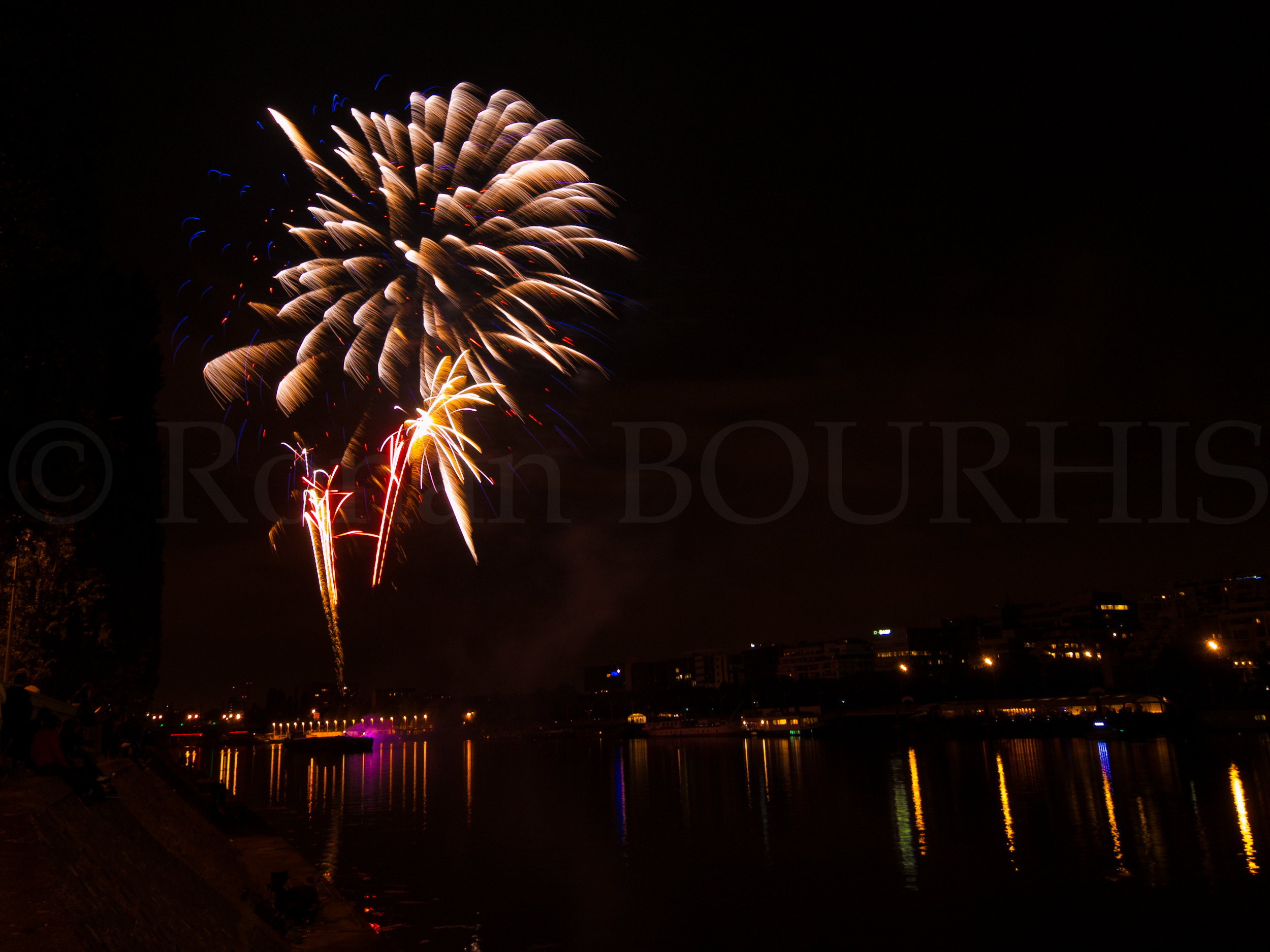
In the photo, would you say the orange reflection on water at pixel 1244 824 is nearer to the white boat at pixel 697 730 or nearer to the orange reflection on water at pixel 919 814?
the orange reflection on water at pixel 919 814

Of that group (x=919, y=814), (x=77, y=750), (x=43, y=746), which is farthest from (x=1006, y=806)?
(x=43, y=746)

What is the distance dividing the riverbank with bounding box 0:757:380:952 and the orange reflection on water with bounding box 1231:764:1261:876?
18.2 metres

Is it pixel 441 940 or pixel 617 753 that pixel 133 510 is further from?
pixel 617 753

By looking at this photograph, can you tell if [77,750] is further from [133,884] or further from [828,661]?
[828,661]

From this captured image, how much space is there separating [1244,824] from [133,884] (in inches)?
1061

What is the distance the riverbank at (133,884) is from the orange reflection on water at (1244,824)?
1825 centimetres

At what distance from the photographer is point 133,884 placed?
912 cm

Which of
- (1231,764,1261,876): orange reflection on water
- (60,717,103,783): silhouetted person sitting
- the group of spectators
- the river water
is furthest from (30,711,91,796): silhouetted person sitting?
(1231,764,1261,876): orange reflection on water

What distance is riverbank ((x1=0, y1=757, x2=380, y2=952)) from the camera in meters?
6.53

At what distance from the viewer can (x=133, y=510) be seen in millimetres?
25938

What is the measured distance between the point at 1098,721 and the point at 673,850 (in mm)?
73878

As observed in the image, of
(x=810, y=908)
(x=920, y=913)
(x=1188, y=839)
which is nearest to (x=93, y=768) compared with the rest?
(x=810, y=908)

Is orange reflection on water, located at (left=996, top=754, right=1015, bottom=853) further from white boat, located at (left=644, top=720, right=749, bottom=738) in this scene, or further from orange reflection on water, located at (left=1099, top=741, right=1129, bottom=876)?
white boat, located at (left=644, top=720, right=749, bottom=738)

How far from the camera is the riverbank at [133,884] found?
257 inches
